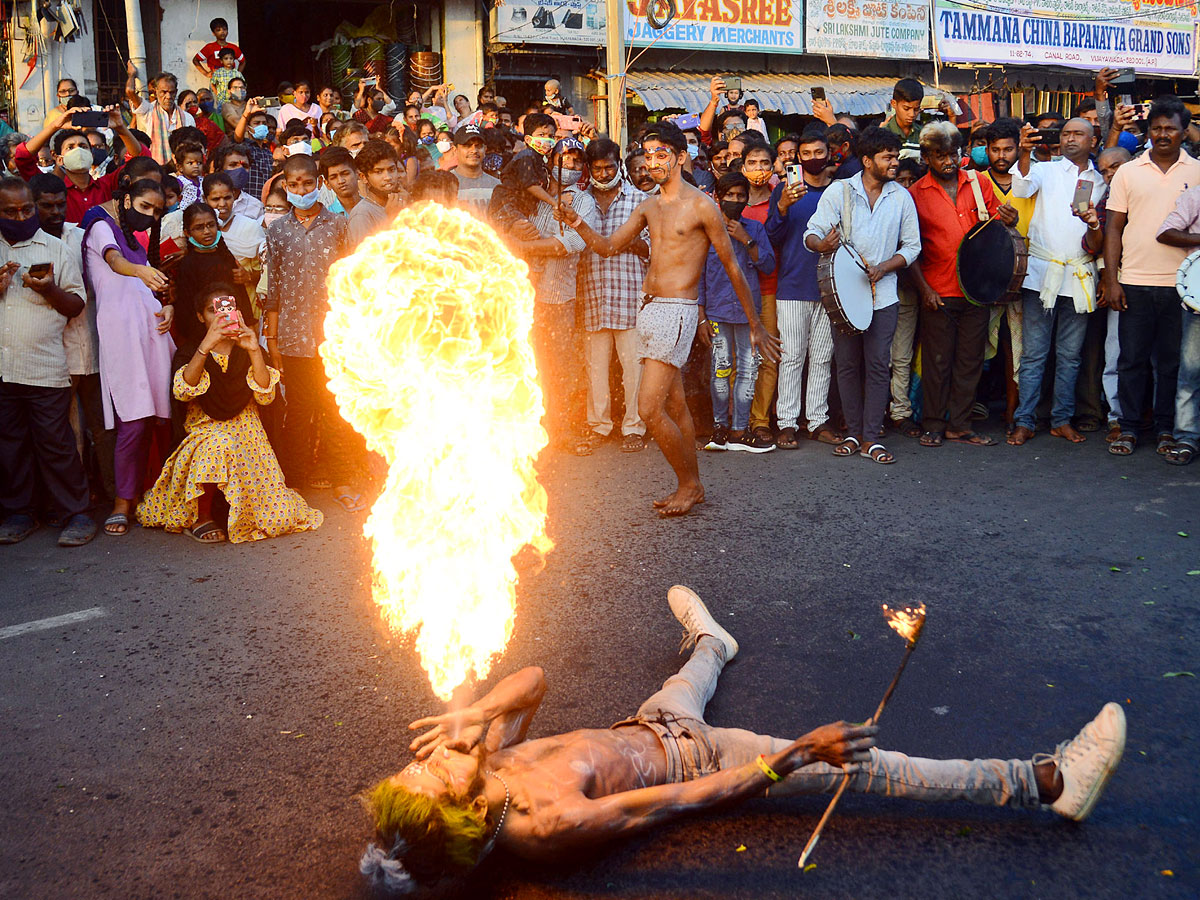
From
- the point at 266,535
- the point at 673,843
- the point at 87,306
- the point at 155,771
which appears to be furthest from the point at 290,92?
the point at 673,843

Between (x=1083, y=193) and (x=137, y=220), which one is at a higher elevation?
(x=1083, y=193)

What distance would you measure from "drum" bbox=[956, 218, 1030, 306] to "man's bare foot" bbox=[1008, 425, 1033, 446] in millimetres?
1031

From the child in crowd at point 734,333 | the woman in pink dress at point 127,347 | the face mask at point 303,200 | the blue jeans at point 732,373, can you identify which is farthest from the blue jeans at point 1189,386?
the woman in pink dress at point 127,347

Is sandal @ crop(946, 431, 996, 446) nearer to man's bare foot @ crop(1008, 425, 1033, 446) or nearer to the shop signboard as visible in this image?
man's bare foot @ crop(1008, 425, 1033, 446)

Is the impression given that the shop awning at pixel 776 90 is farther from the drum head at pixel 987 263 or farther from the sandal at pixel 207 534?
the sandal at pixel 207 534

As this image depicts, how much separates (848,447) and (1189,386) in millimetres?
2472

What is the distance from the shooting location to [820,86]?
20.6 meters

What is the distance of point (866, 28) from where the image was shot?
67.3ft

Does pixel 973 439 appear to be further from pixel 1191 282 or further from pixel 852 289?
pixel 1191 282

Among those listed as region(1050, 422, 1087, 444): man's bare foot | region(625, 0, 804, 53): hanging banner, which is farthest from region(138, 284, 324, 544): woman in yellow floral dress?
region(625, 0, 804, 53): hanging banner

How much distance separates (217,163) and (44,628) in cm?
477

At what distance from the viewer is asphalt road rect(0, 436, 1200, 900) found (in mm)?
3211

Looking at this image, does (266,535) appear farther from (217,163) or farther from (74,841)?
(217,163)

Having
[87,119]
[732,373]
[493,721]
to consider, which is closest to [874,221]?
[732,373]
